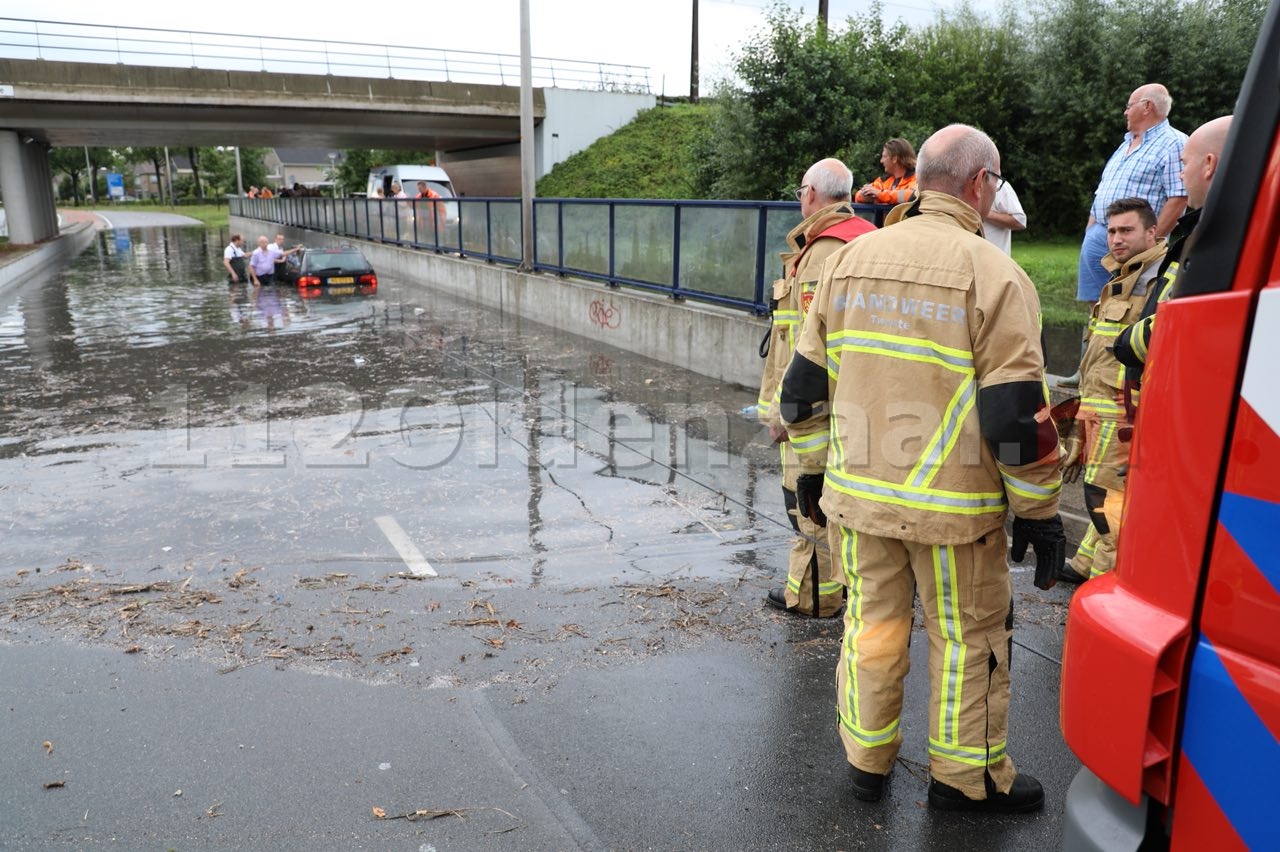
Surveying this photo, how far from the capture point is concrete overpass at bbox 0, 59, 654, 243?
31.3 metres

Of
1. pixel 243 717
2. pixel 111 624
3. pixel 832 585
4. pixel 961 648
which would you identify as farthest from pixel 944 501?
pixel 111 624

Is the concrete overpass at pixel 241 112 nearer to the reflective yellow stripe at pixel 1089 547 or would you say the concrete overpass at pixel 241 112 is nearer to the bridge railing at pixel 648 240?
the bridge railing at pixel 648 240

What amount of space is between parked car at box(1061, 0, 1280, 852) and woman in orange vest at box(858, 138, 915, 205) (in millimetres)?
4152

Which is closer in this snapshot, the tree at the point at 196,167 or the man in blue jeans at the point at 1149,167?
the man in blue jeans at the point at 1149,167

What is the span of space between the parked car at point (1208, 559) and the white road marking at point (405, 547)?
13.1 ft

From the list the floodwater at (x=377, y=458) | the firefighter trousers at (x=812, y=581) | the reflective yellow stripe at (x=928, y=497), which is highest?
the reflective yellow stripe at (x=928, y=497)

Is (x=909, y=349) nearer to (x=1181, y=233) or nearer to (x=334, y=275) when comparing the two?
(x=1181, y=233)

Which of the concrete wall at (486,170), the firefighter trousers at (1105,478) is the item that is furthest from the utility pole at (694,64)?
the firefighter trousers at (1105,478)

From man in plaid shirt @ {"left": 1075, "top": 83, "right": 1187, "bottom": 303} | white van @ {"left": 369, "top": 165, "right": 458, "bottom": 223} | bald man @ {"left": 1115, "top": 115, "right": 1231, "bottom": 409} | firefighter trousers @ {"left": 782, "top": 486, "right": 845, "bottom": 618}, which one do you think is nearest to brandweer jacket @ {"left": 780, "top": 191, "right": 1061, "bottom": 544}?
bald man @ {"left": 1115, "top": 115, "right": 1231, "bottom": 409}

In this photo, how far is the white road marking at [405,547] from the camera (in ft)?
17.2

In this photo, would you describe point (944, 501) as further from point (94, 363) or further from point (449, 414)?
point (94, 363)

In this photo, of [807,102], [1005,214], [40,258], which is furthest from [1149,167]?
[40,258]

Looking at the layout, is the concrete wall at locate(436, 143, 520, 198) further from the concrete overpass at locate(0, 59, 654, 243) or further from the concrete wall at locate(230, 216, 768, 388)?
the concrete wall at locate(230, 216, 768, 388)

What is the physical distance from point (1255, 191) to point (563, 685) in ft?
10.2
